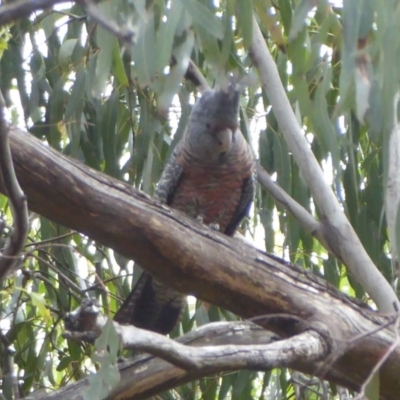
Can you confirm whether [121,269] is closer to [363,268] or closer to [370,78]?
[363,268]

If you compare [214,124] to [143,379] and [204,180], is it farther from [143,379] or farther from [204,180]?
[143,379]

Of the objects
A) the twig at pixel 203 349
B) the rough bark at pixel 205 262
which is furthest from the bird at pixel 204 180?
the twig at pixel 203 349

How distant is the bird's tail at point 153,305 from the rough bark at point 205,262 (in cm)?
54

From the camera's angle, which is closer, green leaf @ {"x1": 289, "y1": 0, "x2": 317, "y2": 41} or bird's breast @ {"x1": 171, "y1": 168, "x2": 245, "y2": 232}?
green leaf @ {"x1": 289, "y1": 0, "x2": 317, "y2": 41}

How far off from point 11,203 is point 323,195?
96 cm

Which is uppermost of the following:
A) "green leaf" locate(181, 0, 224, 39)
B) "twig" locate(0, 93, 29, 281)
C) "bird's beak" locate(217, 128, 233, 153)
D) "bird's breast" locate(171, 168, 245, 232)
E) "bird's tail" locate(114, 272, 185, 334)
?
"bird's beak" locate(217, 128, 233, 153)

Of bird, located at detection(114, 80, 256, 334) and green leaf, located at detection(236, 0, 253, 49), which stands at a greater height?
bird, located at detection(114, 80, 256, 334)

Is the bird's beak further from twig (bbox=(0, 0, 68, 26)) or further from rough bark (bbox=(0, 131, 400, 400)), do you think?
twig (bbox=(0, 0, 68, 26))

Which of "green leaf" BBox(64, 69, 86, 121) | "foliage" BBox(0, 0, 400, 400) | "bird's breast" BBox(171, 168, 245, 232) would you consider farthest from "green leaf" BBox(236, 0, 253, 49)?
"bird's breast" BBox(171, 168, 245, 232)

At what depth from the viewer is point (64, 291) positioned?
2.27 m

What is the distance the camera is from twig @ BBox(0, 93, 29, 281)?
40.6 inches

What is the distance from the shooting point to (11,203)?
1124 mm

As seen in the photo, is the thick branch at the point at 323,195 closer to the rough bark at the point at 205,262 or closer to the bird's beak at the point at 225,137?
the rough bark at the point at 205,262

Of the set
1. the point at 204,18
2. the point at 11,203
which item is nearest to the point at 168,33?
the point at 204,18
